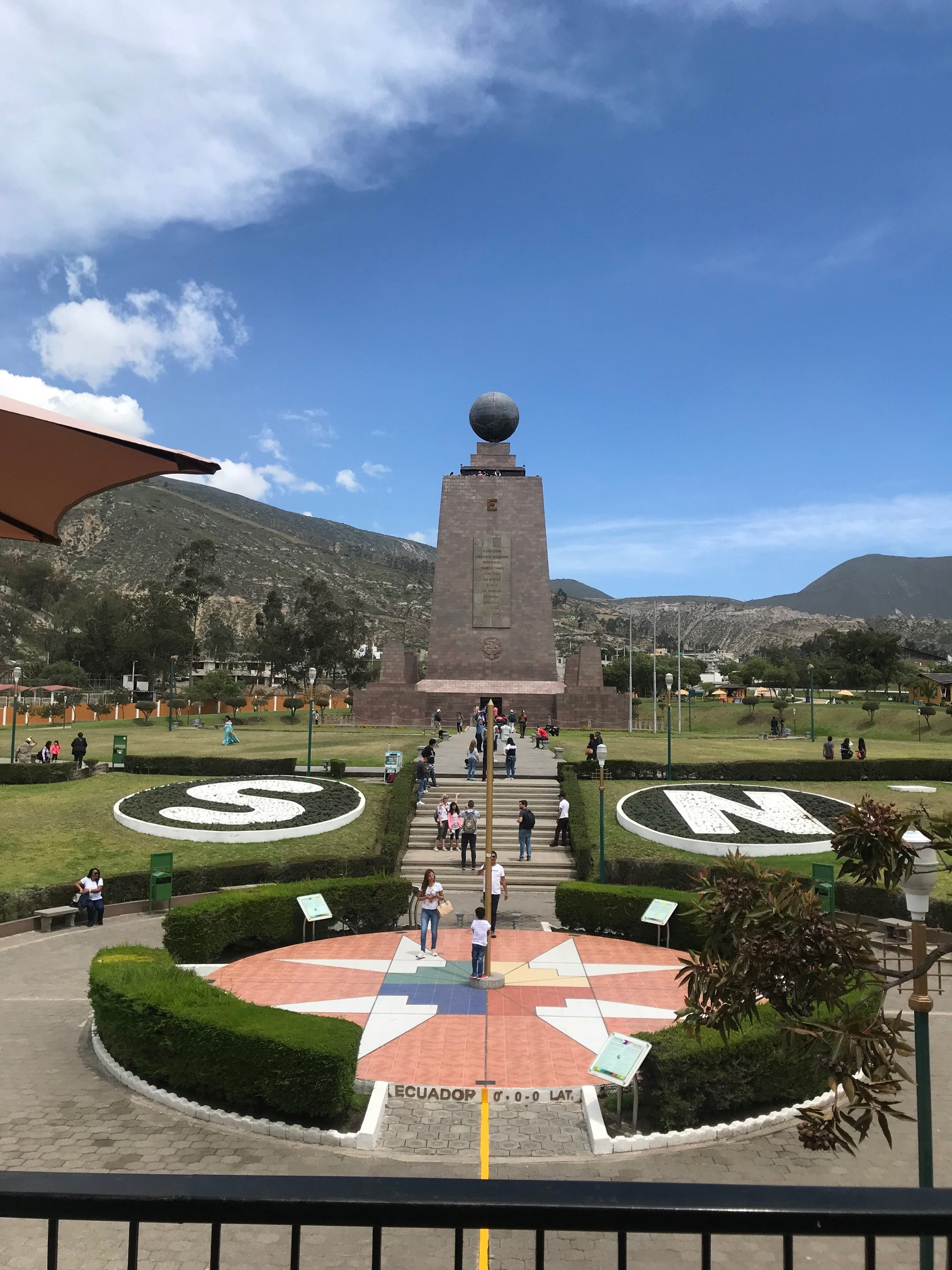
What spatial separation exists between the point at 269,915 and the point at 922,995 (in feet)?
37.9

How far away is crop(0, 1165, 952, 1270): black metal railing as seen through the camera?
5.86ft

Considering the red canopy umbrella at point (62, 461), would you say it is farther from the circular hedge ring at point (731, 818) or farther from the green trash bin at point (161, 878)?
the circular hedge ring at point (731, 818)

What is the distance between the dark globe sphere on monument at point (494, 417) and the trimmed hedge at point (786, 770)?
2696 centimetres

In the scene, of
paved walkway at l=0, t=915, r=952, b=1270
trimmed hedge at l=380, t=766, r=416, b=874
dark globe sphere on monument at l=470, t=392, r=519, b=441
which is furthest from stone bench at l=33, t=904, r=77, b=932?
dark globe sphere on monument at l=470, t=392, r=519, b=441

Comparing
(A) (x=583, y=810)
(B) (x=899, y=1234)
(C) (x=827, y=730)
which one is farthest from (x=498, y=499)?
(B) (x=899, y=1234)

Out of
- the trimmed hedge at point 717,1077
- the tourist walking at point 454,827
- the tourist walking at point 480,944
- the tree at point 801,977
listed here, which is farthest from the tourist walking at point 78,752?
the tree at point 801,977

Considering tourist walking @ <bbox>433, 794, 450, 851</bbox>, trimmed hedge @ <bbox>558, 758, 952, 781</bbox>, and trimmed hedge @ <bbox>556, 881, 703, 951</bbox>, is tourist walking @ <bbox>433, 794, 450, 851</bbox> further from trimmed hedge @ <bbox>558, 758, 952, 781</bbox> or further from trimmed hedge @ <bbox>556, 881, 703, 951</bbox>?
trimmed hedge @ <bbox>558, 758, 952, 781</bbox>

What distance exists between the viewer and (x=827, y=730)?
48250mm

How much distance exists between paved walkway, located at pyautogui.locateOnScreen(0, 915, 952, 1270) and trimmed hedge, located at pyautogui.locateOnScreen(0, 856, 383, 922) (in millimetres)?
5713

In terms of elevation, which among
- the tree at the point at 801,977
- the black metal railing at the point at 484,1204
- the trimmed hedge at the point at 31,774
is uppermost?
the black metal railing at the point at 484,1204

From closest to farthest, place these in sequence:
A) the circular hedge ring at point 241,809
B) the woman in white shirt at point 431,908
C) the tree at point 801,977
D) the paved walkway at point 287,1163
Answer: the tree at point 801,977 → the paved walkway at point 287,1163 → the woman in white shirt at point 431,908 → the circular hedge ring at point 241,809

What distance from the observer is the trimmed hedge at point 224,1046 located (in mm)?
8938

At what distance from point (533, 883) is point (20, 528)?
1712 centimetres

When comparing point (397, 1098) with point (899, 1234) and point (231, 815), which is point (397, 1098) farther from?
point (231, 815)
